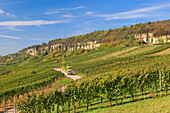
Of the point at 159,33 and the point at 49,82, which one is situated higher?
the point at 159,33

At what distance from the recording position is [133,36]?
573ft

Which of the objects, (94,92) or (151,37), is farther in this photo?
(151,37)

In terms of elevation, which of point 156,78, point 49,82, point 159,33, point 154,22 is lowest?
point 49,82

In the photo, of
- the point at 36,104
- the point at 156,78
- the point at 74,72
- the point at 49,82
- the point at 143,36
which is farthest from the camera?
the point at 143,36

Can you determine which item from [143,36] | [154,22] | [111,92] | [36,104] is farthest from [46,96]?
[154,22]

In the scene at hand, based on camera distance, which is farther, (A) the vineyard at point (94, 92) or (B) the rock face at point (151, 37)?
(B) the rock face at point (151, 37)

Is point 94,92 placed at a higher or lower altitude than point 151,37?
lower

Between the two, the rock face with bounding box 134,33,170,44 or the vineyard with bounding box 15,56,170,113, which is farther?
the rock face with bounding box 134,33,170,44

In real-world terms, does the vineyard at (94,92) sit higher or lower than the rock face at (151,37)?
lower

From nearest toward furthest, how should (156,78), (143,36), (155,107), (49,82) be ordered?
(155,107), (156,78), (49,82), (143,36)

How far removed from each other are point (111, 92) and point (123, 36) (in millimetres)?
166852

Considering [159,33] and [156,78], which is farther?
[159,33]

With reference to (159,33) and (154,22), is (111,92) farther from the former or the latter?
(154,22)

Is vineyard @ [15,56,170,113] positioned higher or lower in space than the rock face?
lower
